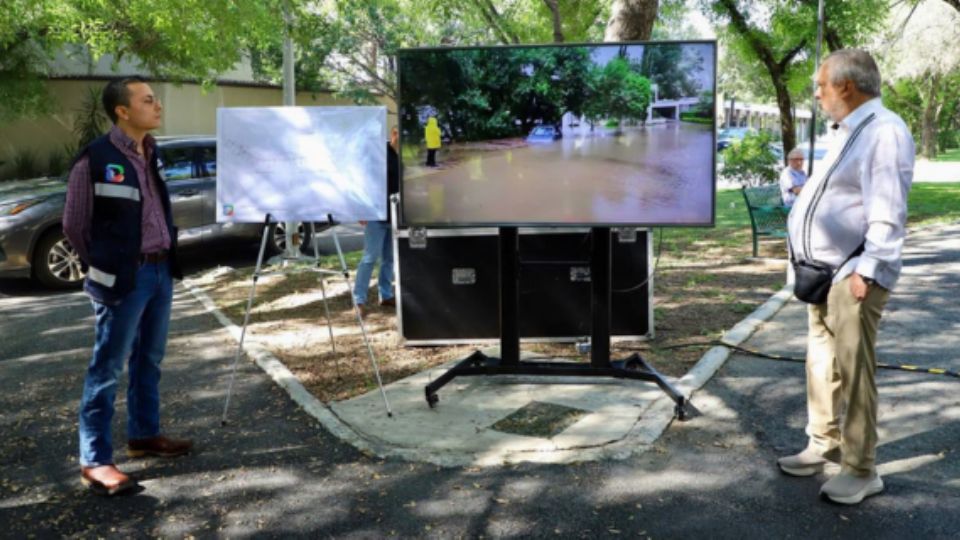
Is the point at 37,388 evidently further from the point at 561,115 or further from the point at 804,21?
the point at 804,21

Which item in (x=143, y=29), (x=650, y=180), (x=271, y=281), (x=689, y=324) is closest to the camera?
(x=650, y=180)

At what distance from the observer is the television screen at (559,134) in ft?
17.4

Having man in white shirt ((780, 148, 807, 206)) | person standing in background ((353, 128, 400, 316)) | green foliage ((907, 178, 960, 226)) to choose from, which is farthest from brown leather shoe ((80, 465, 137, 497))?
green foliage ((907, 178, 960, 226))

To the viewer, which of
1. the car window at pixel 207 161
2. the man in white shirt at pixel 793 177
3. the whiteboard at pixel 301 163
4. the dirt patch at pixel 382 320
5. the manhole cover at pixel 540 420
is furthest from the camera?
the car window at pixel 207 161

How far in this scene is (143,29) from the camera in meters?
12.8

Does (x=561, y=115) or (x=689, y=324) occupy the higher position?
(x=561, y=115)

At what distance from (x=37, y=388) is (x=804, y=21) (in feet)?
46.7

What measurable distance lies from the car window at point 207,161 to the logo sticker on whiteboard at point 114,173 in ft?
25.5

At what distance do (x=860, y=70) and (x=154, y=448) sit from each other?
4.21 m

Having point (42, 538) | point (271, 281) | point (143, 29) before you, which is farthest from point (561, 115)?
point (143, 29)

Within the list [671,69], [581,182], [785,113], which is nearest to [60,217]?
[581,182]

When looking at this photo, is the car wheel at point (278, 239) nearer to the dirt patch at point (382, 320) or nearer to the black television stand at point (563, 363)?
the dirt patch at point (382, 320)

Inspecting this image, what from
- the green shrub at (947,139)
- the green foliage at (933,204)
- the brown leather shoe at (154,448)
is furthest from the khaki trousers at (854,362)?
the green shrub at (947,139)

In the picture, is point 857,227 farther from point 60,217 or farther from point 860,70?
point 60,217
